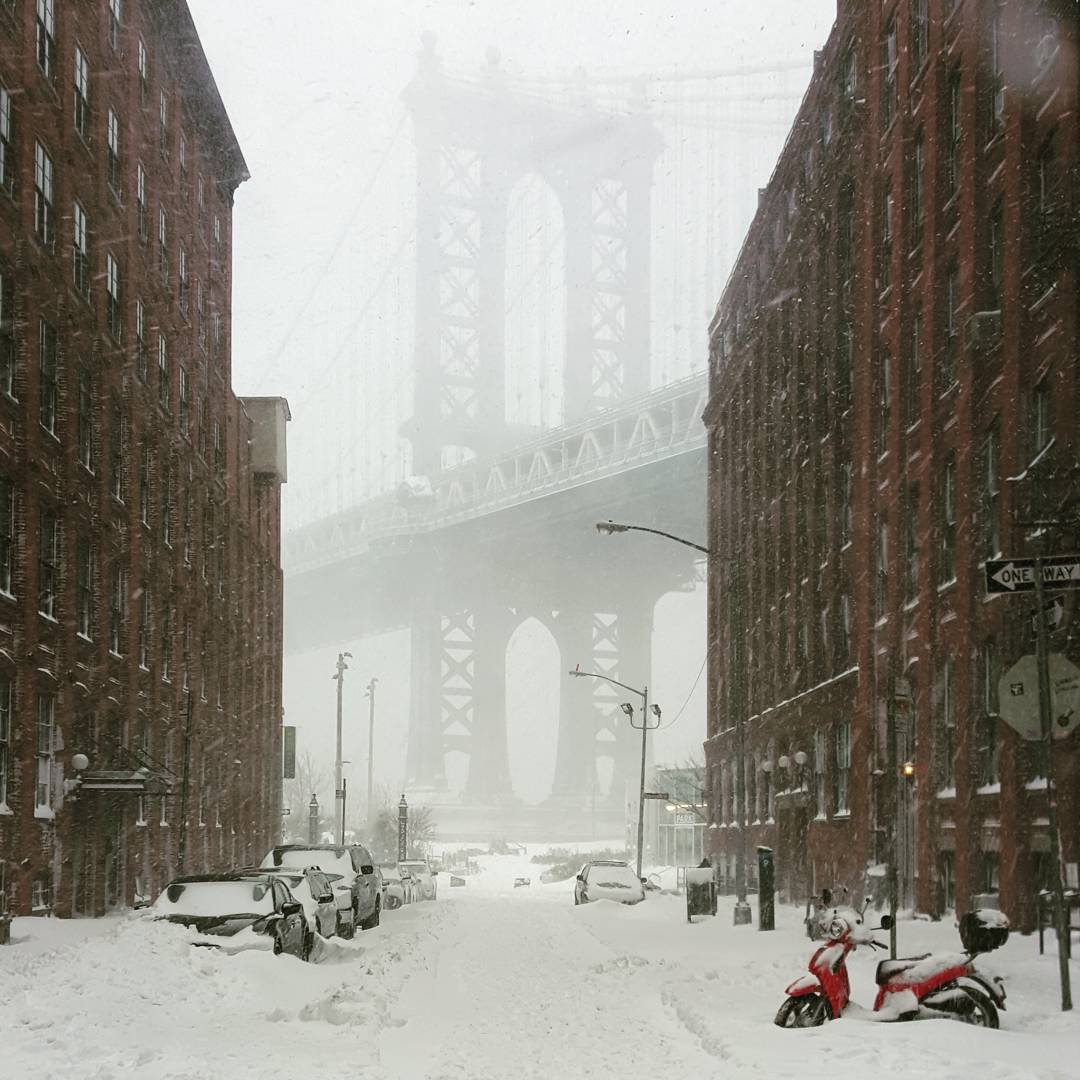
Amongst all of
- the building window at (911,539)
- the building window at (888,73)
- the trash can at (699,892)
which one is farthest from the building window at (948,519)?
the building window at (888,73)

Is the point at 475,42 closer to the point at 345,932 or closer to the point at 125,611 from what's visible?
the point at 125,611

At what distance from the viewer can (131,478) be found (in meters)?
39.9

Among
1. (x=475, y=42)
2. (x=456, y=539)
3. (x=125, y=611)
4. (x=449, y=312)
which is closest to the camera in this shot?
(x=125, y=611)

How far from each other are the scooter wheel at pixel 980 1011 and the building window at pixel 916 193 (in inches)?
979

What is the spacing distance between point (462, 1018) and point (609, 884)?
3096 centimetres

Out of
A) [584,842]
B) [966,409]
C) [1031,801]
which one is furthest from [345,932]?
[584,842]

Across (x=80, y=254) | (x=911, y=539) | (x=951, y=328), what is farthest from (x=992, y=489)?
(x=80, y=254)

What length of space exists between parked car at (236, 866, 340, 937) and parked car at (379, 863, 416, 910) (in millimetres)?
16510

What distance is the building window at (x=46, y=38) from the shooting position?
108 feet

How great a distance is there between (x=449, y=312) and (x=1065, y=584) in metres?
134

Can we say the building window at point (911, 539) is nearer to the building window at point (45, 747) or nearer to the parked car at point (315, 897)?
the parked car at point (315, 897)

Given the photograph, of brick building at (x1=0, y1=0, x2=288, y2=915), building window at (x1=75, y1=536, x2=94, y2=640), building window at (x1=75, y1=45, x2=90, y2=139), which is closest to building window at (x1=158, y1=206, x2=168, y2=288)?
brick building at (x1=0, y1=0, x2=288, y2=915)

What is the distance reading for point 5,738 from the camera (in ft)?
94.2

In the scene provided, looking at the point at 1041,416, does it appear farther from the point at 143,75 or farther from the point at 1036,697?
the point at 143,75
